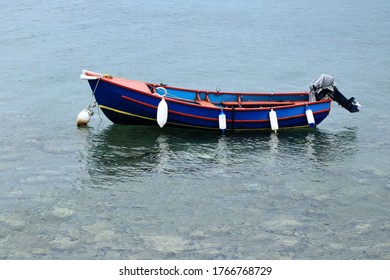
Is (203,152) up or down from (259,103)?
down

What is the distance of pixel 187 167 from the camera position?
66.7 ft

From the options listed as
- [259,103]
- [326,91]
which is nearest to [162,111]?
[259,103]

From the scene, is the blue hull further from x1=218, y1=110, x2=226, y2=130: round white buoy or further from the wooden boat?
x1=218, y1=110, x2=226, y2=130: round white buoy

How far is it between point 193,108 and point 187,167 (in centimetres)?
378

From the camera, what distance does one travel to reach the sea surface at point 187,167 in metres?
15.1

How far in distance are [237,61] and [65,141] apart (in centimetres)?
1972

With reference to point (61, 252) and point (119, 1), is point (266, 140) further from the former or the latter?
point (119, 1)

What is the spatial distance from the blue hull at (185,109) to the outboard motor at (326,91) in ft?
1.89

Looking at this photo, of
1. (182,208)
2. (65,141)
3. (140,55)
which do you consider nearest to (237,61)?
(140,55)

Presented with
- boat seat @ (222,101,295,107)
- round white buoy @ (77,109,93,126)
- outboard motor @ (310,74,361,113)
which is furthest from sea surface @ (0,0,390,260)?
boat seat @ (222,101,295,107)

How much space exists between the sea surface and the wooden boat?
0.54 m

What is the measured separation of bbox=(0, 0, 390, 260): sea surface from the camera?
1512 cm

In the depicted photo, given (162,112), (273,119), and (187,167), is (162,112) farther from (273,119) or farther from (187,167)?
(273,119)

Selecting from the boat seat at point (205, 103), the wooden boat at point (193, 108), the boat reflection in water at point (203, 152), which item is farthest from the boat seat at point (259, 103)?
the boat reflection in water at point (203, 152)
